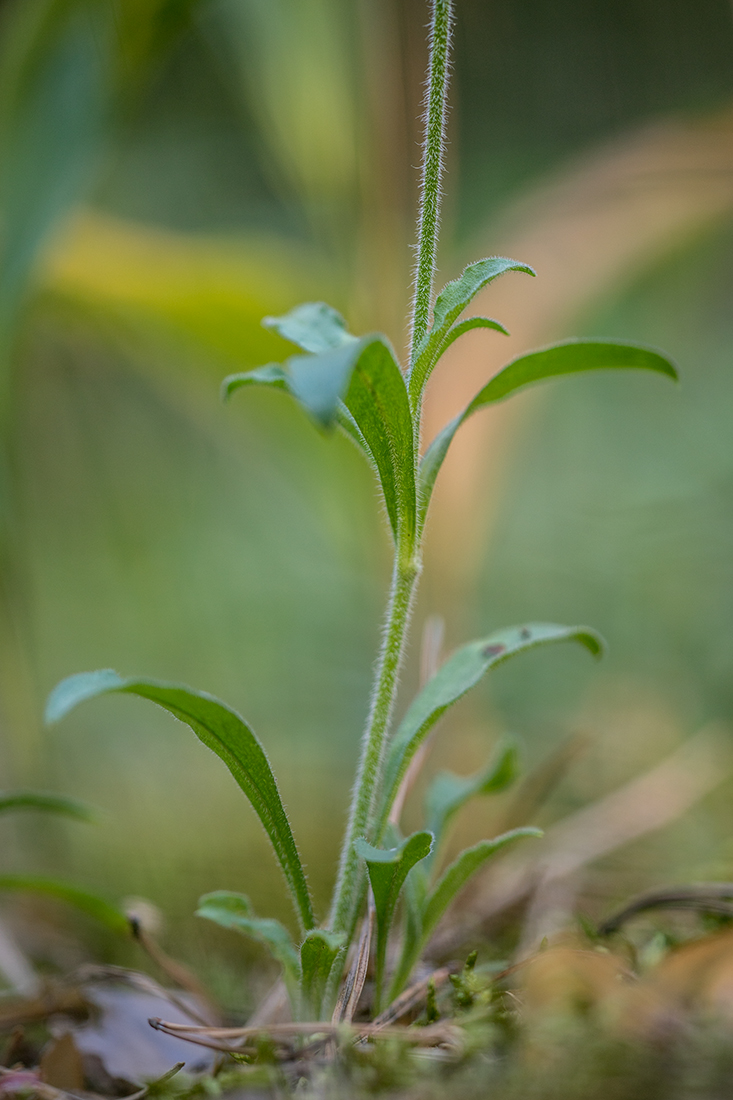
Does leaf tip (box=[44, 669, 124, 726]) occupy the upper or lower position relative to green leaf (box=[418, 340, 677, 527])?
lower

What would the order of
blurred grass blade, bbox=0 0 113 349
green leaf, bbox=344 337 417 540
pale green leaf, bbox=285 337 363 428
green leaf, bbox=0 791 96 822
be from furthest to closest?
blurred grass blade, bbox=0 0 113 349, green leaf, bbox=0 791 96 822, green leaf, bbox=344 337 417 540, pale green leaf, bbox=285 337 363 428

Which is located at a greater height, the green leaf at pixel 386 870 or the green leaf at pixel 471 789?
the green leaf at pixel 471 789

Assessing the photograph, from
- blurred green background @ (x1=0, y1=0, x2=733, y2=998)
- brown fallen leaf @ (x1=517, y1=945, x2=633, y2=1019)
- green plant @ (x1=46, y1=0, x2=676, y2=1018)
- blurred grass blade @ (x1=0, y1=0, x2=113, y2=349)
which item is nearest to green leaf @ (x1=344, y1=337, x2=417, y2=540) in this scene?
green plant @ (x1=46, y1=0, x2=676, y2=1018)

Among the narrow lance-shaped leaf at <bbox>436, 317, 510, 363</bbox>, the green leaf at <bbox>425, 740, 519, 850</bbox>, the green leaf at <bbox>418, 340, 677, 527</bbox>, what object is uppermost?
the narrow lance-shaped leaf at <bbox>436, 317, 510, 363</bbox>

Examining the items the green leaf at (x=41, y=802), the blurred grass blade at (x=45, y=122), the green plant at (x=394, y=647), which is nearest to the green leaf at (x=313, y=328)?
the green plant at (x=394, y=647)

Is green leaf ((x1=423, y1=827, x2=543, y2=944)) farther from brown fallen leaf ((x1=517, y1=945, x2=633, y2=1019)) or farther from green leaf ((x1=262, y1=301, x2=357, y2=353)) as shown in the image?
green leaf ((x1=262, y1=301, x2=357, y2=353))

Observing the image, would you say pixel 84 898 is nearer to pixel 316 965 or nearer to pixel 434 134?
pixel 316 965

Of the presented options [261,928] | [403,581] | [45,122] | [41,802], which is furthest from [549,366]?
Result: [45,122]

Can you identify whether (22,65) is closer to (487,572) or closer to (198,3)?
(198,3)

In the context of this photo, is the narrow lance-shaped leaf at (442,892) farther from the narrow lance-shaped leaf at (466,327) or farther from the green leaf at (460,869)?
the narrow lance-shaped leaf at (466,327)
